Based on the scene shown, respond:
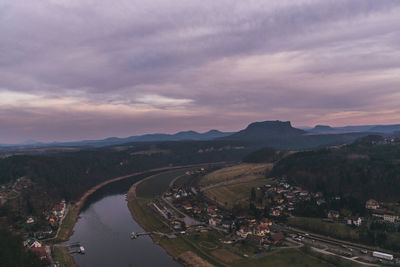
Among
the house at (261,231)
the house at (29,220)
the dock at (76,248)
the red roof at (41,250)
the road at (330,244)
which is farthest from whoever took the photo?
the house at (29,220)

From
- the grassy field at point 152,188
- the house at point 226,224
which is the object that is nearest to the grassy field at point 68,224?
the grassy field at point 152,188

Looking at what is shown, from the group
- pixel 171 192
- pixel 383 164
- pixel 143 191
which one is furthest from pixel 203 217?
pixel 383 164

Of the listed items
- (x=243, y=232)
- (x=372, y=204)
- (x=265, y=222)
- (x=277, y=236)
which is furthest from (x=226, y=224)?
(x=372, y=204)

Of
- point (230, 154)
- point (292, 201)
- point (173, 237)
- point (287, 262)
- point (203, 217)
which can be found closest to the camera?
point (287, 262)

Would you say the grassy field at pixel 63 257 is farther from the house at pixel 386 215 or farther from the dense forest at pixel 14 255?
the house at pixel 386 215

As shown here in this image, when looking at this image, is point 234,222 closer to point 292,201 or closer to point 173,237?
point 173,237

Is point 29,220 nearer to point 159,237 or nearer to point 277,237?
point 159,237

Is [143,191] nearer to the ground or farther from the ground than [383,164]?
nearer to the ground
